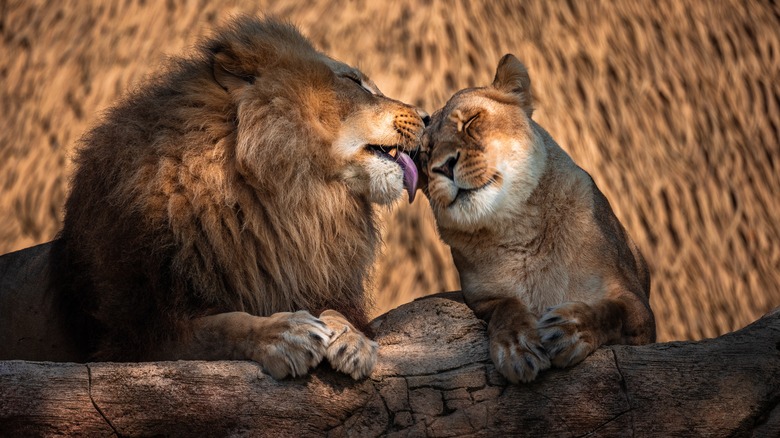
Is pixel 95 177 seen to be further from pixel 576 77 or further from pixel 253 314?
pixel 576 77

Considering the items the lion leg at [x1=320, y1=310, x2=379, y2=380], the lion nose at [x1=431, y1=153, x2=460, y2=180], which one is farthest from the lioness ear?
the lion leg at [x1=320, y1=310, x2=379, y2=380]

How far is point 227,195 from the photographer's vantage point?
11.6 feet

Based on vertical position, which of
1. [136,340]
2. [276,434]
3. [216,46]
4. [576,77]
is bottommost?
[276,434]

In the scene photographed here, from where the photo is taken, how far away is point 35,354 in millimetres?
4004

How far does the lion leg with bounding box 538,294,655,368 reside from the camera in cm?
296

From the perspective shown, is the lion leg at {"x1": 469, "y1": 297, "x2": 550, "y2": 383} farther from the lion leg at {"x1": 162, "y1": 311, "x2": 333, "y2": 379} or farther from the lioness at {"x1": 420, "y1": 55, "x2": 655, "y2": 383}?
the lion leg at {"x1": 162, "y1": 311, "x2": 333, "y2": 379}

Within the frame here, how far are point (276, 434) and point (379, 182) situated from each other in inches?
45.3

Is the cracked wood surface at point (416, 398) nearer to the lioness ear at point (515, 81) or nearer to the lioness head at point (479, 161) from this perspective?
the lioness head at point (479, 161)

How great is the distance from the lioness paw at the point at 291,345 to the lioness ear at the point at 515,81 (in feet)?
4.22

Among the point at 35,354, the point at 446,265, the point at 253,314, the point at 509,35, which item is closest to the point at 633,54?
the point at 509,35

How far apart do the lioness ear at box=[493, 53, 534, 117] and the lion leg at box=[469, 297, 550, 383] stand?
0.90 m

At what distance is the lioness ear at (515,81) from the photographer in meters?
3.86

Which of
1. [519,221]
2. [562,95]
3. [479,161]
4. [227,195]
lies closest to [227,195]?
[227,195]

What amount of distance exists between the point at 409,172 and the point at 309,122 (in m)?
0.40
